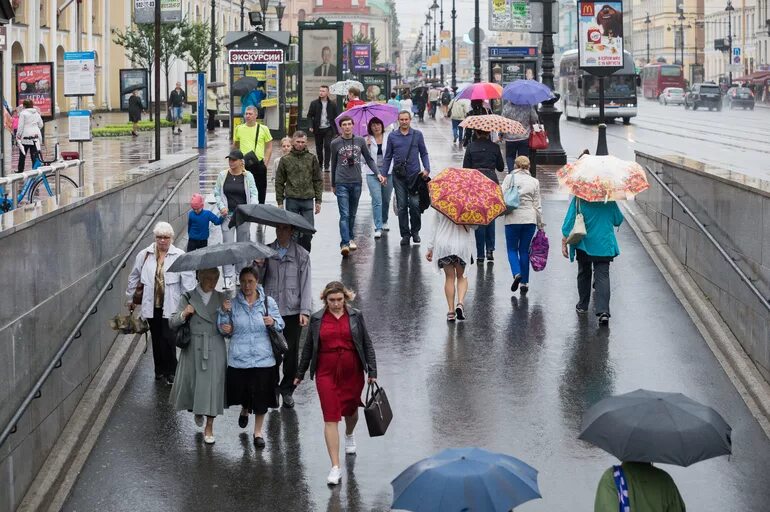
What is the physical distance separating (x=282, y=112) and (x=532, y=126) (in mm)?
16420

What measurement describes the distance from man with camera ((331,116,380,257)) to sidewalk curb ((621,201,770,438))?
365cm

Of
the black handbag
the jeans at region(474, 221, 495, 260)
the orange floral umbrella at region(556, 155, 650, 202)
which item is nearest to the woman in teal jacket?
the orange floral umbrella at region(556, 155, 650, 202)

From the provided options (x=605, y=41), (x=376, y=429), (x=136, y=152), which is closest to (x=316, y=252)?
(x=376, y=429)

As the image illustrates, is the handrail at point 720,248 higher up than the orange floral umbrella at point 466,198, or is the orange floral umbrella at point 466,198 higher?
Result: the orange floral umbrella at point 466,198

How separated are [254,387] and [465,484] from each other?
14.9 ft

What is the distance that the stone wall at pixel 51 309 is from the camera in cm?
812

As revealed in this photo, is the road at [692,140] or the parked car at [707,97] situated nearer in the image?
the road at [692,140]

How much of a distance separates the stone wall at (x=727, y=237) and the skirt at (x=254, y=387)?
4.13 metres

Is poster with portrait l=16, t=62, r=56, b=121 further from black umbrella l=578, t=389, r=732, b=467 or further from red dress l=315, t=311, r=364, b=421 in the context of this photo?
black umbrella l=578, t=389, r=732, b=467

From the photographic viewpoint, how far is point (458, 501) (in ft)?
16.0

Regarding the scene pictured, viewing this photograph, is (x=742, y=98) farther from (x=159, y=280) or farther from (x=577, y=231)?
(x=159, y=280)

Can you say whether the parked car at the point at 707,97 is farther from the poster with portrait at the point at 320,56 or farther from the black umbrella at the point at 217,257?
the black umbrella at the point at 217,257

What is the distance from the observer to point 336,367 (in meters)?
8.63

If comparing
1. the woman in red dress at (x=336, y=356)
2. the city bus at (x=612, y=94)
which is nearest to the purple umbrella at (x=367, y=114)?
the woman in red dress at (x=336, y=356)
